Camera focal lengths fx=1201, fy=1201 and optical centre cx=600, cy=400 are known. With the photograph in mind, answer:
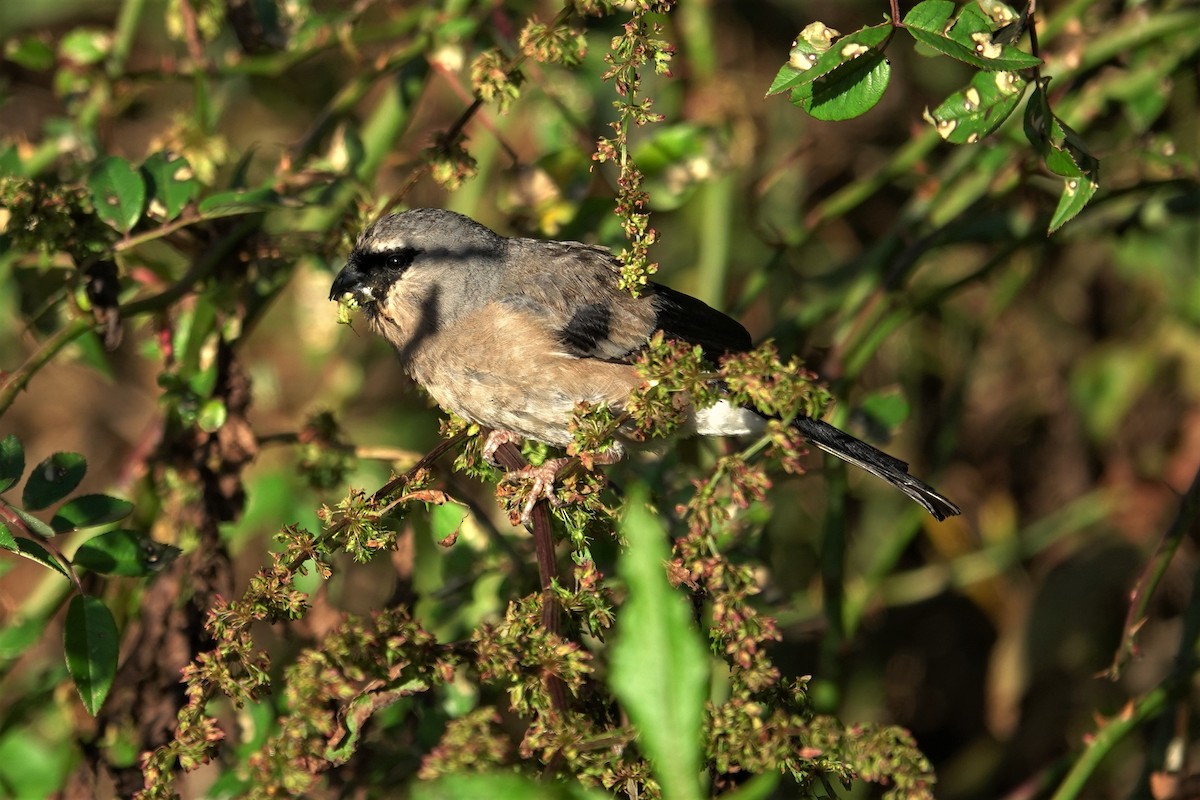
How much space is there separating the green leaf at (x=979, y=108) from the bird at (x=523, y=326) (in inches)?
42.3

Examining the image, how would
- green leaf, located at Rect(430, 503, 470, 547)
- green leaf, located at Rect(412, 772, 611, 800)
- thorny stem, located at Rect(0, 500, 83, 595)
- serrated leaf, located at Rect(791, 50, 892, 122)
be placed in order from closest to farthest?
green leaf, located at Rect(412, 772, 611, 800), serrated leaf, located at Rect(791, 50, 892, 122), thorny stem, located at Rect(0, 500, 83, 595), green leaf, located at Rect(430, 503, 470, 547)

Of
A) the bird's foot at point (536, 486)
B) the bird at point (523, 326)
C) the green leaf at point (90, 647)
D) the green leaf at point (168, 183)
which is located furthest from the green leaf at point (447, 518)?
the green leaf at point (168, 183)

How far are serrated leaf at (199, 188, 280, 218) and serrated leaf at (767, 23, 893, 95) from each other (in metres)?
1.42

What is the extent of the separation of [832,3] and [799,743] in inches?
172

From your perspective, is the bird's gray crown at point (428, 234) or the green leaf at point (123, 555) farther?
the bird's gray crown at point (428, 234)

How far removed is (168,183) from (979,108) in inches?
77.6

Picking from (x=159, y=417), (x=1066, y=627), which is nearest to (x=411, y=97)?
(x=159, y=417)

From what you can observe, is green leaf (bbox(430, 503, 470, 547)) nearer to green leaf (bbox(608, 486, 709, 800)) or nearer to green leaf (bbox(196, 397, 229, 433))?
green leaf (bbox(196, 397, 229, 433))

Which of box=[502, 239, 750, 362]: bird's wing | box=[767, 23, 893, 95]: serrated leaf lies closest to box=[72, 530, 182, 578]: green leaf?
box=[502, 239, 750, 362]: bird's wing

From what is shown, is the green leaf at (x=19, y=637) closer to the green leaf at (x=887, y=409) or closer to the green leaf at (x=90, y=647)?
the green leaf at (x=90, y=647)

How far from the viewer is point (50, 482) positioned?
2523 mm

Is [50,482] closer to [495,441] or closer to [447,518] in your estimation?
[447,518]

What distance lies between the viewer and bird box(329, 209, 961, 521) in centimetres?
326

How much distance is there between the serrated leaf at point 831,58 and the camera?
6.93 ft
